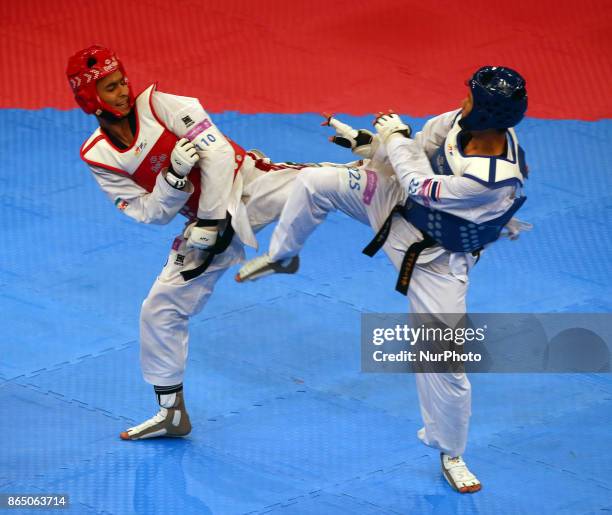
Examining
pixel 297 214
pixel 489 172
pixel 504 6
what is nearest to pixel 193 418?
pixel 297 214

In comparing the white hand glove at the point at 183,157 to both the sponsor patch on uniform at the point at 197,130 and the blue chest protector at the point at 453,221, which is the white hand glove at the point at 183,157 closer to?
the sponsor patch on uniform at the point at 197,130

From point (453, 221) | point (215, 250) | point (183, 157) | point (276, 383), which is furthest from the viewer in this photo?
point (276, 383)

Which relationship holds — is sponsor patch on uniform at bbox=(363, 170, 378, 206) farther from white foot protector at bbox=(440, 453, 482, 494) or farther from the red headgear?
white foot protector at bbox=(440, 453, 482, 494)

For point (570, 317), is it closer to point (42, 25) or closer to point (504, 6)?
point (504, 6)

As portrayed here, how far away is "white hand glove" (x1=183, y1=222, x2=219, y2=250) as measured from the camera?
657 cm

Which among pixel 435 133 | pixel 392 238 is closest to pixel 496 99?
pixel 435 133

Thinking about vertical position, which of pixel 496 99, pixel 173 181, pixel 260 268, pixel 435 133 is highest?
pixel 496 99

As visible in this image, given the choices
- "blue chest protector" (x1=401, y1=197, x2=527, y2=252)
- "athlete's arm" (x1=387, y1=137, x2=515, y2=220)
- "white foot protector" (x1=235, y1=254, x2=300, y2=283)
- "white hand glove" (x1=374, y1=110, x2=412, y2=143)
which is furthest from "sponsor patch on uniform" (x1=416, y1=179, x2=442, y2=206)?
"white foot protector" (x1=235, y1=254, x2=300, y2=283)

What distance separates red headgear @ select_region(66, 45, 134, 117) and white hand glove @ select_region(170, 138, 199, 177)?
1.59 feet

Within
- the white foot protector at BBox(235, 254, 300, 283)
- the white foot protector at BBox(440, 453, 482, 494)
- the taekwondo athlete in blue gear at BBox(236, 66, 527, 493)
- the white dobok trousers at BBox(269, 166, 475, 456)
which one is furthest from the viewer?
the white foot protector at BBox(440, 453, 482, 494)

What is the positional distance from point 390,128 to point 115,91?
1534 mm

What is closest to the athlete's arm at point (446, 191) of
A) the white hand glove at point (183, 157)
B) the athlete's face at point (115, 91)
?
the white hand glove at point (183, 157)

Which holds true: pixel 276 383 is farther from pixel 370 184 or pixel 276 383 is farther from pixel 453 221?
pixel 453 221

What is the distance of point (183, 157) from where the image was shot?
6281 millimetres
